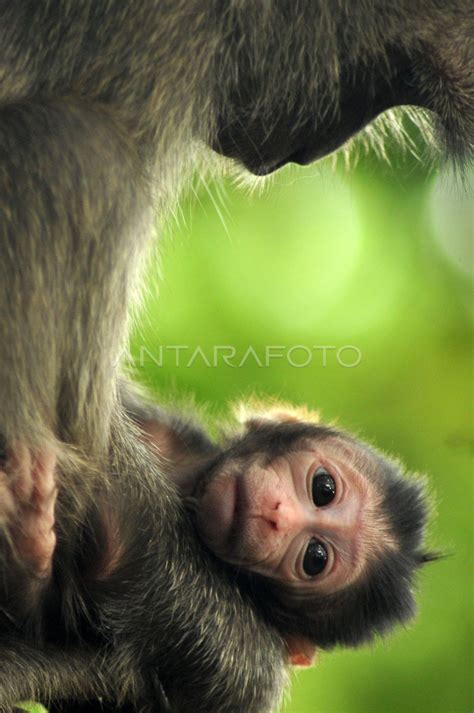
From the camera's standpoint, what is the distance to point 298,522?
271cm

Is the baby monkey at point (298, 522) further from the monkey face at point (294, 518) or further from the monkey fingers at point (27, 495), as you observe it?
the monkey fingers at point (27, 495)

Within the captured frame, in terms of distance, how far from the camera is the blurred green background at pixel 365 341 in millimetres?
4293

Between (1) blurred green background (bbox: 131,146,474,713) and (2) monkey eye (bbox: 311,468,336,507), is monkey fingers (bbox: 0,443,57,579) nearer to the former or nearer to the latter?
(2) monkey eye (bbox: 311,468,336,507)

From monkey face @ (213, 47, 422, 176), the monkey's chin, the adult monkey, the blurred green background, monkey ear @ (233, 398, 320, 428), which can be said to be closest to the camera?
the adult monkey

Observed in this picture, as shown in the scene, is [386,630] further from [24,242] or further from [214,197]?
[24,242]

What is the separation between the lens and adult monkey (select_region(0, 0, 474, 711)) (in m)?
1.91

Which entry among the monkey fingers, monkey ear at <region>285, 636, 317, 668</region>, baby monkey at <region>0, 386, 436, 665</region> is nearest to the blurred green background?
baby monkey at <region>0, 386, 436, 665</region>

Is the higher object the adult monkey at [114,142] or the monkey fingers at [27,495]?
the adult monkey at [114,142]

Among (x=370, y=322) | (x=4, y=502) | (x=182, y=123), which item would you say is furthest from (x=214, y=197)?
(x=370, y=322)

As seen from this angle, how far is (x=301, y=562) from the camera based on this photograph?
2.69 metres

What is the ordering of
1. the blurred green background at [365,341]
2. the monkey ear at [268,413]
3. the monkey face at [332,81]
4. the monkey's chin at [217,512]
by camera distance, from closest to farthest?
1. the monkey face at [332,81]
2. the monkey's chin at [217,512]
3. the monkey ear at [268,413]
4. the blurred green background at [365,341]

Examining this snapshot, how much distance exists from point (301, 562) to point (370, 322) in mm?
1861

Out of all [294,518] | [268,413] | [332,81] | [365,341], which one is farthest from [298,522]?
[365,341]

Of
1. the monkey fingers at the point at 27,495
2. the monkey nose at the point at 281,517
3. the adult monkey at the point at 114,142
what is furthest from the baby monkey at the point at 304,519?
the monkey fingers at the point at 27,495
